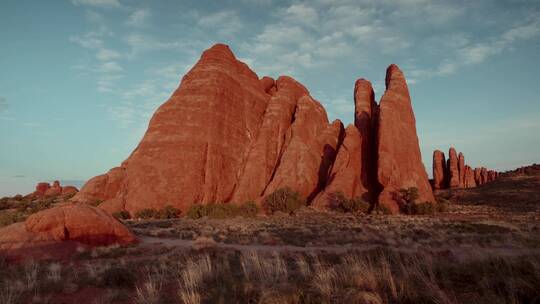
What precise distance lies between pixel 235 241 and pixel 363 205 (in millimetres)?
25320

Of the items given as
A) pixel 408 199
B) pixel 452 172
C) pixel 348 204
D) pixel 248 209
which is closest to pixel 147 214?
pixel 248 209

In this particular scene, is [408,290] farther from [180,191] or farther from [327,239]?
[180,191]

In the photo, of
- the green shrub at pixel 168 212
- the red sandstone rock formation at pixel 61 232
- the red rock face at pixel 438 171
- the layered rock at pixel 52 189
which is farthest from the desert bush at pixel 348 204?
the layered rock at pixel 52 189

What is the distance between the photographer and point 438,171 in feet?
265

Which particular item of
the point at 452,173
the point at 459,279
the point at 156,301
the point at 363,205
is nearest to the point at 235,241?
the point at 156,301

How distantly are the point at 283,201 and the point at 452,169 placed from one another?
51643 mm

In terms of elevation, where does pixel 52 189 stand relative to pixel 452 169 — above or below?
below

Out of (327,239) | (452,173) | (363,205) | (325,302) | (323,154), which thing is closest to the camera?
(325,302)

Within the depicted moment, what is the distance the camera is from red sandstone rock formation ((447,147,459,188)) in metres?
76.8

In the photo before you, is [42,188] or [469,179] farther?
[42,188]

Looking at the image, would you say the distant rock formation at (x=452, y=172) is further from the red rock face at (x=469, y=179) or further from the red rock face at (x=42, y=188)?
the red rock face at (x=42, y=188)

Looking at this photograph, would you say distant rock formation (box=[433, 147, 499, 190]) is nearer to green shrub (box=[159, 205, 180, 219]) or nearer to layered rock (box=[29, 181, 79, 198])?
green shrub (box=[159, 205, 180, 219])

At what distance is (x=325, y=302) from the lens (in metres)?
5.30

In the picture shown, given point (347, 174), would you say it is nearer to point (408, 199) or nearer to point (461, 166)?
point (408, 199)
